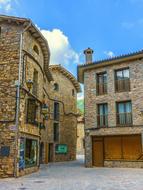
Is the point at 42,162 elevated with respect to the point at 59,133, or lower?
lower

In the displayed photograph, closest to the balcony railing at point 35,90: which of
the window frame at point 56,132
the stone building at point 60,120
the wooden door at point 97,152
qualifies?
the wooden door at point 97,152

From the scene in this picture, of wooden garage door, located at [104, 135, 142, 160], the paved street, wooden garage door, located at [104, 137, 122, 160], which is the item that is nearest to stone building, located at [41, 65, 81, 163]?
wooden garage door, located at [104, 137, 122, 160]

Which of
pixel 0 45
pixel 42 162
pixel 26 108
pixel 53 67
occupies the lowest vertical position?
pixel 42 162

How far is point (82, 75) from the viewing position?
70.1ft

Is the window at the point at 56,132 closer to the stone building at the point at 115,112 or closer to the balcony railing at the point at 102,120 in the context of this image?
the stone building at the point at 115,112

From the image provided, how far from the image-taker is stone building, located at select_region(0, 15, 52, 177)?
40.5 feet

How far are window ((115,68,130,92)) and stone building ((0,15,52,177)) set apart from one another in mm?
6388

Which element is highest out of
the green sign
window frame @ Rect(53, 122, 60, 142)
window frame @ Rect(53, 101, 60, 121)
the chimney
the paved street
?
the chimney

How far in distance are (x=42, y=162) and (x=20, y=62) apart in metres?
11.5

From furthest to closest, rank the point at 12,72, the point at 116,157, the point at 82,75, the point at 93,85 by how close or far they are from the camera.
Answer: the point at 82,75, the point at 93,85, the point at 116,157, the point at 12,72

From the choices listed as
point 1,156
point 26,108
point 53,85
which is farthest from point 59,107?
point 1,156

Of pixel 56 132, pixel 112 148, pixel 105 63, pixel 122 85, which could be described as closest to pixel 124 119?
pixel 112 148

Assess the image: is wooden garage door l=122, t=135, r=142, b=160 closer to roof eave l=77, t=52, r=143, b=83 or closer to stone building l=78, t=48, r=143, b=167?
stone building l=78, t=48, r=143, b=167

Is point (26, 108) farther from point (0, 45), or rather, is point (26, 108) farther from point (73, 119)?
point (73, 119)
